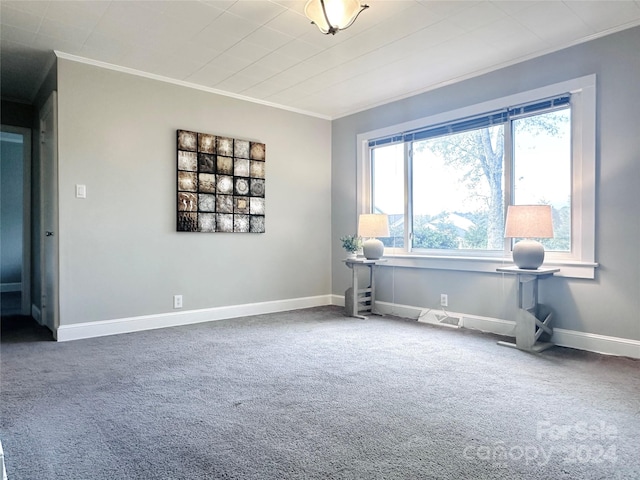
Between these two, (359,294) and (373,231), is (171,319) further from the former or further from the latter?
(373,231)

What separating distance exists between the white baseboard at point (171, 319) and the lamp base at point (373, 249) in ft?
3.46

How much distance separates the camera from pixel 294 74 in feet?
12.9

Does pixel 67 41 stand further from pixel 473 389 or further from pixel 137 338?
pixel 473 389

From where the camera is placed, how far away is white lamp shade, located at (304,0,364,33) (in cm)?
246

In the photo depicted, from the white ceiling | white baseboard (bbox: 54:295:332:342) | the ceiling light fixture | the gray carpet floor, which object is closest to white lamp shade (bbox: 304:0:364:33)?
the ceiling light fixture

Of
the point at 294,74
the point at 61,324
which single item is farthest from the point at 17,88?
the point at 294,74

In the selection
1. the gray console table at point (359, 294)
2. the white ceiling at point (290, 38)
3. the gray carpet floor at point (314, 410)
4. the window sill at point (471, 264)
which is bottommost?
the gray carpet floor at point (314, 410)

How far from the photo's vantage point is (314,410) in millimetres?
2086

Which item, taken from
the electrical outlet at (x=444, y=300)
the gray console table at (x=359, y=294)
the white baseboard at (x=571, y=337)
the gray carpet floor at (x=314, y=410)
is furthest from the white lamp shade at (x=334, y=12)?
the white baseboard at (x=571, y=337)

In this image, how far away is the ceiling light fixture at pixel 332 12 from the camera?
245 centimetres

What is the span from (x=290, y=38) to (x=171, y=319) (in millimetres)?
2796

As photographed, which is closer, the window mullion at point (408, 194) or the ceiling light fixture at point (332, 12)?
the ceiling light fixture at point (332, 12)

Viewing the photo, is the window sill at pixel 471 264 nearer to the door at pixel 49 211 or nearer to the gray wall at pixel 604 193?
the gray wall at pixel 604 193

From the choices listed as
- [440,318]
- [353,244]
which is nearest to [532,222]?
[440,318]
